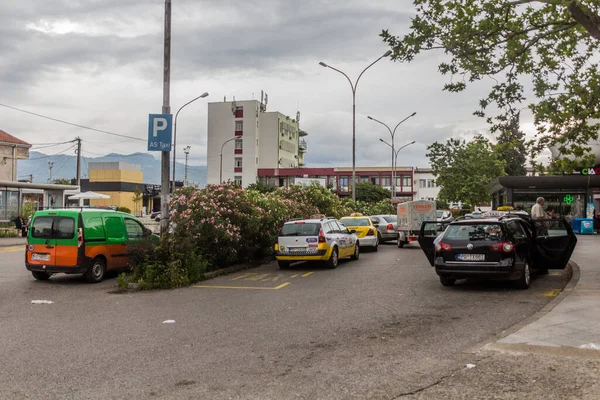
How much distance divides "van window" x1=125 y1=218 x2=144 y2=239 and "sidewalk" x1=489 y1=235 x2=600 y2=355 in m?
9.59

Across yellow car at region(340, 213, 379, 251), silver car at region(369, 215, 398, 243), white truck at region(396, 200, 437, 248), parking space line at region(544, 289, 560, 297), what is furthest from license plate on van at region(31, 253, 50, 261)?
silver car at region(369, 215, 398, 243)

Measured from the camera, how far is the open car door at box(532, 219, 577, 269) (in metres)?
12.6

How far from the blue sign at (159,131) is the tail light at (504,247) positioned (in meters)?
7.78

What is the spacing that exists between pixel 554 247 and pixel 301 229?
6.77m

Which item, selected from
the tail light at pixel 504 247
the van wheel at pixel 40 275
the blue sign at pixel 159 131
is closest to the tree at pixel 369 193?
the blue sign at pixel 159 131

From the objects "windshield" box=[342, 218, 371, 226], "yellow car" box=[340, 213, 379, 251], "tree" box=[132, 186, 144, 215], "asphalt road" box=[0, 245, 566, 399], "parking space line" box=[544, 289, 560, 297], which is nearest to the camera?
"asphalt road" box=[0, 245, 566, 399]

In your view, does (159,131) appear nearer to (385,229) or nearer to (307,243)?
(307,243)

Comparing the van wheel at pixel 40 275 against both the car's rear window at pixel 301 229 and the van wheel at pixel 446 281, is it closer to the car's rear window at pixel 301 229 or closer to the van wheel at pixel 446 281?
the car's rear window at pixel 301 229

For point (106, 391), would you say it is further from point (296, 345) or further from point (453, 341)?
point (453, 341)

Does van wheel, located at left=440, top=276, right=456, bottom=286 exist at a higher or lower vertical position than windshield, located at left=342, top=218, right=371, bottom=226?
lower

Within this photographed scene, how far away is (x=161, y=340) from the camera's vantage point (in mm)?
7344

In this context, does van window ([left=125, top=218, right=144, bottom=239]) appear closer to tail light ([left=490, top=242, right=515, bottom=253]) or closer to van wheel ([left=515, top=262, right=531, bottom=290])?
tail light ([left=490, top=242, right=515, bottom=253])

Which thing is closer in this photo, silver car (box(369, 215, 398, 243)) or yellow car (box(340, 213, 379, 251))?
yellow car (box(340, 213, 379, 251))

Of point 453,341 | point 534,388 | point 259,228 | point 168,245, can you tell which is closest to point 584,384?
point 534,388
